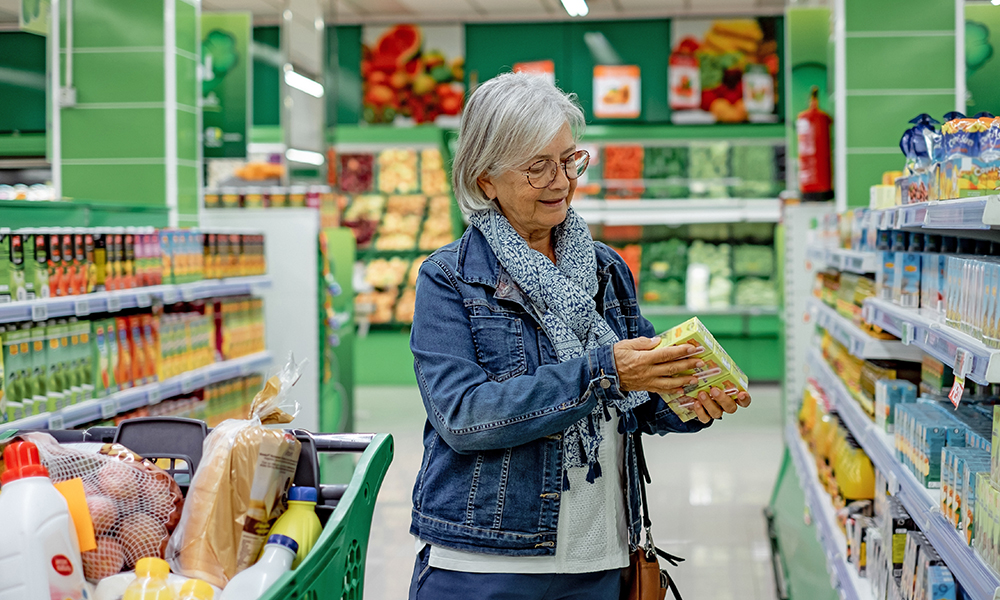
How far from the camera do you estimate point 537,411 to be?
1542 millimetres

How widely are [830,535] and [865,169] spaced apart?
96.3 inches

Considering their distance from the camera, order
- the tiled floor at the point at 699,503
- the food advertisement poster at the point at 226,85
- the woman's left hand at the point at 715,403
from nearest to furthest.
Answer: the woman's left hand at the point at 715,403
the tiled floor at the point at 699,503
the food advertisement poster at the point at 226,85

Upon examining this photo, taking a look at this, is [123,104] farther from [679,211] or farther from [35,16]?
[679,211]

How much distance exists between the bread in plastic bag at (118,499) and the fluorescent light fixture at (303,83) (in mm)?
5732

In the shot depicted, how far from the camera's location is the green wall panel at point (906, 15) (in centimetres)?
499

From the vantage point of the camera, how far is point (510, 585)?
1.66 meters

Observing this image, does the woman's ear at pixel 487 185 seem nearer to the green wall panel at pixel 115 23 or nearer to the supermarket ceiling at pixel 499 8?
the green wall panel at pixel 115 23

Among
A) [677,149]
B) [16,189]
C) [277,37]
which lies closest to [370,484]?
[16,189]

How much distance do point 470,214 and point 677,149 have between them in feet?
26.9

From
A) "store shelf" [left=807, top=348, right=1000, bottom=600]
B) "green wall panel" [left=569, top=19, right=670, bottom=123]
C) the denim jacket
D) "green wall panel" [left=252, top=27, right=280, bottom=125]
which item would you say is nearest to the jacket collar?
the denim jacket

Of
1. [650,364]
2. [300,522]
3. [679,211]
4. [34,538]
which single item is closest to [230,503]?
[300,522]

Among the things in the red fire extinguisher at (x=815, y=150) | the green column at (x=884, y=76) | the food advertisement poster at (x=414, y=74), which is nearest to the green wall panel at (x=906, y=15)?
the green column at (x=884, y=76)

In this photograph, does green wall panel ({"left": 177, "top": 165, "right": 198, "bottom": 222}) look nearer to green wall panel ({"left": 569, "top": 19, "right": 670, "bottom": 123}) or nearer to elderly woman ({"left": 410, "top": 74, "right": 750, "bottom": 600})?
elderly woman ({"left": 410, "top": 74, "right": 750, "bottom": 600})

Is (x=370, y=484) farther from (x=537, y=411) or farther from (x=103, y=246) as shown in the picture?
(x=103, y=246)
